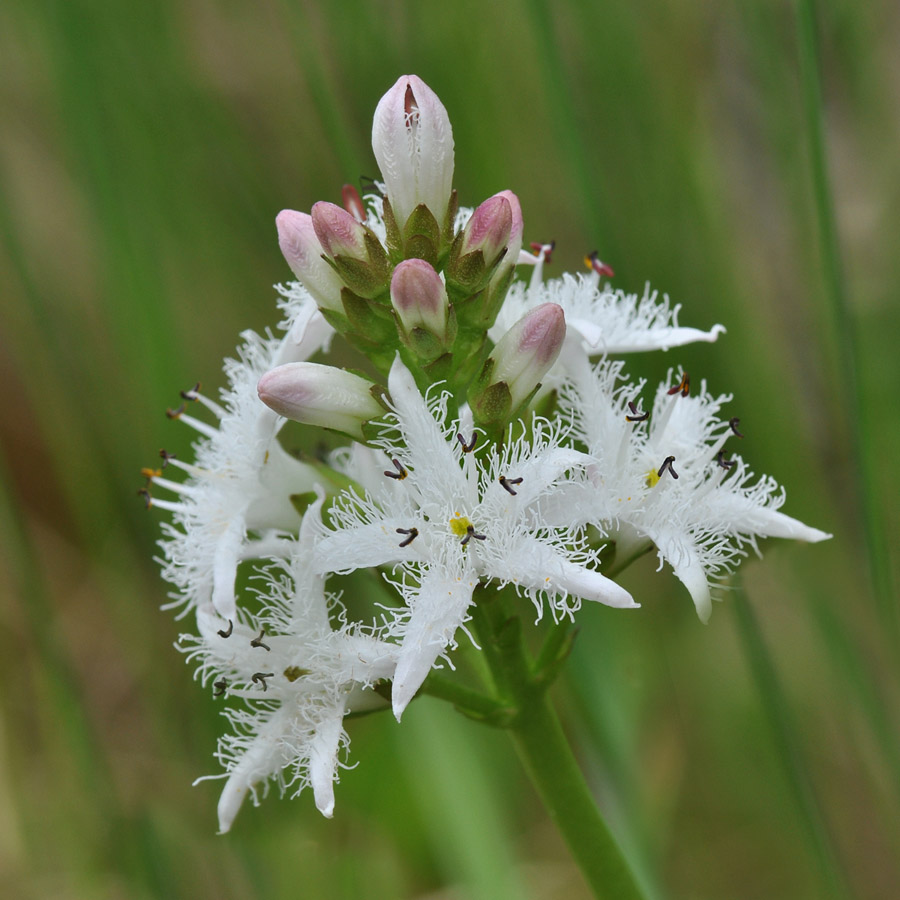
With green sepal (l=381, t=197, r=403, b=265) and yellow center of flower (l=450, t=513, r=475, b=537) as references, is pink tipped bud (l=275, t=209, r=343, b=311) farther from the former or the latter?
yellow center of flower (l=450, t=513, r=475, b=537)

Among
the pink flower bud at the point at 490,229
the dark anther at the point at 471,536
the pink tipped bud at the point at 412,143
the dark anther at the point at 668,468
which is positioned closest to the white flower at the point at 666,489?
the dark anther at the point at 668,468

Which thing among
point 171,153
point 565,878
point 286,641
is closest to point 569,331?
point 286,641

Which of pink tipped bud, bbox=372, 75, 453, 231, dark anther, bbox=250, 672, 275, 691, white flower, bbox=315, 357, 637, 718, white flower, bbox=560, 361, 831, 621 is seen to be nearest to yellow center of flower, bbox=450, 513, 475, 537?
white flower, bbox=315, 357, 637, 718

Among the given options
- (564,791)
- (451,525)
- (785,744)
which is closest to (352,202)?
(451,525)

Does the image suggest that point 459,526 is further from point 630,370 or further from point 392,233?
point 630,370

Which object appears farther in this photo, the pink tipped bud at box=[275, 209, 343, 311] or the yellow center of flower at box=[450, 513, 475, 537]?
the pink tipped bud at box=[275, 209, 343, 311]

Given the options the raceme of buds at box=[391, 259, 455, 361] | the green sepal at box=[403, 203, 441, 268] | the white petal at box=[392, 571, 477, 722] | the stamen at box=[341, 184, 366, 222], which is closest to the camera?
the white petal at box=[392, 571, 477, 722]

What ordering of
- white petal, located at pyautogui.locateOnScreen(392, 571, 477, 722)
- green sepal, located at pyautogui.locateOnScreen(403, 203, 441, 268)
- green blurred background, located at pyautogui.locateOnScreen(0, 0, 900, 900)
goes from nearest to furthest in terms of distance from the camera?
white petal, located at pyautogui.locateOnScreen(392, 571, 477, 722)
green sepal, located at pyautogui.locateOnScreen(403, 203, 441, 268)
green blurred background, located at pyautogui.locateOnScreen(0, 0, 900, 900)
